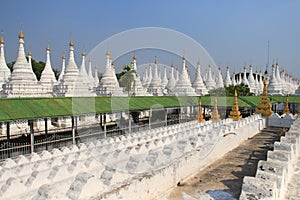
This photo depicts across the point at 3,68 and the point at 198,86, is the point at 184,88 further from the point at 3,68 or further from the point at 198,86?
the point at 3,68

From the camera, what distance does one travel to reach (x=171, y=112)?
33.2m

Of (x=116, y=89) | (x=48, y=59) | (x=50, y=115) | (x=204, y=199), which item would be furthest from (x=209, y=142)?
(x=48, y=59)

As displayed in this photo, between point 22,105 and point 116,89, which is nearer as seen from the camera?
point 22,105

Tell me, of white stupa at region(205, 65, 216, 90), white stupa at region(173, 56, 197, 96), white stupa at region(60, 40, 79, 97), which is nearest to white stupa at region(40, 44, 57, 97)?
white stupa at region(60, 40, 79, 97)

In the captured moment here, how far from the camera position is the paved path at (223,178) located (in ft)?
26.1

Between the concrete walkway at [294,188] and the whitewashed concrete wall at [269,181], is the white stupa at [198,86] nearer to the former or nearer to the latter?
the concrete walkway at [294,188]

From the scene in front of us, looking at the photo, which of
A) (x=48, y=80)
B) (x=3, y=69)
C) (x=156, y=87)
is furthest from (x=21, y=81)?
(x=156, y=87)

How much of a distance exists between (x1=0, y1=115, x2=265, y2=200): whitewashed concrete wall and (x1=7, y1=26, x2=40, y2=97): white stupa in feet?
44.0

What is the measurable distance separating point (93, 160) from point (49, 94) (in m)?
19.8

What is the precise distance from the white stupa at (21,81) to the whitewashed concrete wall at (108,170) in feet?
44.0

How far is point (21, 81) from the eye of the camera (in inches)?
944

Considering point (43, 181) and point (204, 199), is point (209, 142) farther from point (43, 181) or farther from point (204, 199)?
point (43, 181)

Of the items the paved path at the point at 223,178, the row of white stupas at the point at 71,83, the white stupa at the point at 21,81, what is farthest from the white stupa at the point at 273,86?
the white stupa at the point at 21,81

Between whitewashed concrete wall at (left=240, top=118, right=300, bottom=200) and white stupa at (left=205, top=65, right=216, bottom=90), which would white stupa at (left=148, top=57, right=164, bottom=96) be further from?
whitewashed concrete wall at (left=240, top=118, right=300, bottom=200)
